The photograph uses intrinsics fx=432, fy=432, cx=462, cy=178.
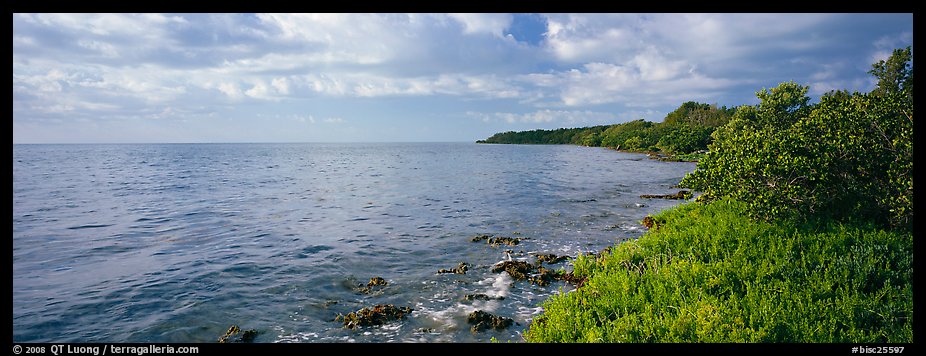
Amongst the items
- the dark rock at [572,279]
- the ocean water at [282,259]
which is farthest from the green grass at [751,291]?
the ocean water at [282,259]

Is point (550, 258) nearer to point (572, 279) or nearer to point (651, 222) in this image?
point (572, 279)

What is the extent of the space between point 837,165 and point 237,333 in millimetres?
19795

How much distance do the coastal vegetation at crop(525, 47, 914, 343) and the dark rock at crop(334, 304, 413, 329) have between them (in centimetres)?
377

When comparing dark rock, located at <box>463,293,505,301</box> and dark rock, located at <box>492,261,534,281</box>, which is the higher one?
dark rock, located at <box>492,261,534,281</box>

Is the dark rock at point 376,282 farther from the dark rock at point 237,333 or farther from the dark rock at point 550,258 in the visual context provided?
the dark rock at point 550,258

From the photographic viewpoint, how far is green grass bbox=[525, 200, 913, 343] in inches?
339

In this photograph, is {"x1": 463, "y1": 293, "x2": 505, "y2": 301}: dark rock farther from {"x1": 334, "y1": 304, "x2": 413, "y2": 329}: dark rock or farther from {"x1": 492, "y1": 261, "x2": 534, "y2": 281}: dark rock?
{"x1": 492, "y1": 261, "x2": 534, "y2": 281}: dark rock

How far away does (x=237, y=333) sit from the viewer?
11383 millimetres

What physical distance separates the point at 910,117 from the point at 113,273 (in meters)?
28.3

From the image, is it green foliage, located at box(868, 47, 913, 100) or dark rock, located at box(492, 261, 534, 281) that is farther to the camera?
green foliage, located at box(868, 47, 913, 100)

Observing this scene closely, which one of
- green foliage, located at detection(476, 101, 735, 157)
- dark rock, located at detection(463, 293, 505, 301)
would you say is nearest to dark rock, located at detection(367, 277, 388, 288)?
dark rock, located at detection(463, 293, 505, 301)

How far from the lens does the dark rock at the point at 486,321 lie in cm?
1130

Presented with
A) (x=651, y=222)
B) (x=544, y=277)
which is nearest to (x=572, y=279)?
(x=544, y=277)
